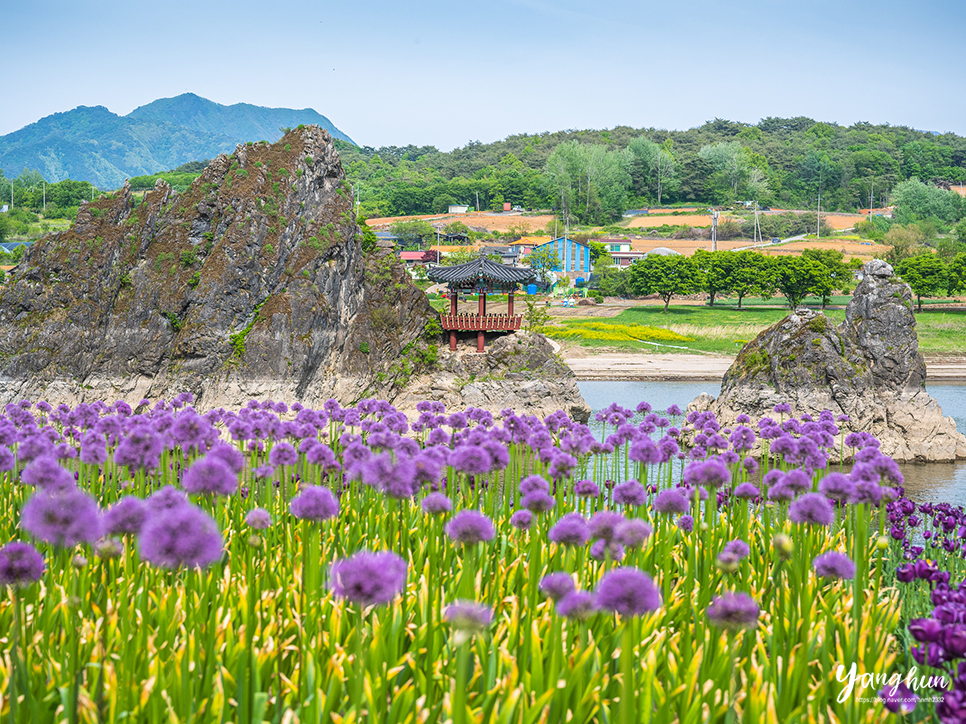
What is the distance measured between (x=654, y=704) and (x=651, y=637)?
0.74 metres

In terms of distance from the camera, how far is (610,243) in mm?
121812

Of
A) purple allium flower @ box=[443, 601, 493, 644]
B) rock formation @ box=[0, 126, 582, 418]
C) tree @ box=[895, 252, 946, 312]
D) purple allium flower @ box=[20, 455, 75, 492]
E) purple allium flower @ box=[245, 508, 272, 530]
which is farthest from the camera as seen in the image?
tree @ box=[895, 252, 946, 312]

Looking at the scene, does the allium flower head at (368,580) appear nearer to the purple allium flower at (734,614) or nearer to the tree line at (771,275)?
the purple allium flower at (734,614)

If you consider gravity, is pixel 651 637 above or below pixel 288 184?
below

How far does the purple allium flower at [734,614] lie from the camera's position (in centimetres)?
375

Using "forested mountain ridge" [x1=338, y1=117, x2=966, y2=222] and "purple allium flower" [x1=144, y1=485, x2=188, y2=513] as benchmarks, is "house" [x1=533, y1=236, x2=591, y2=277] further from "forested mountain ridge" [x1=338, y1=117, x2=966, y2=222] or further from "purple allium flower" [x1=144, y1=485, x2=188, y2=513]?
"purple allium flower" [x1=144, y1=485, x2=188, y2=513]

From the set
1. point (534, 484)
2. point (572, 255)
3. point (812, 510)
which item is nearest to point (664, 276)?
point (572, 255)

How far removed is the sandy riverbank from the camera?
48.2 metres

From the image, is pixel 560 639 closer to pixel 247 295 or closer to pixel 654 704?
pixel 654 704

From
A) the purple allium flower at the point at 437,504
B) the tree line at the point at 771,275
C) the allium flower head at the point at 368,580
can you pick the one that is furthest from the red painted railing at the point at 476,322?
the tree line at the point at 771,275

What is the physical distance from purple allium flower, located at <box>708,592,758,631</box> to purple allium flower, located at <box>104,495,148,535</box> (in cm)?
320

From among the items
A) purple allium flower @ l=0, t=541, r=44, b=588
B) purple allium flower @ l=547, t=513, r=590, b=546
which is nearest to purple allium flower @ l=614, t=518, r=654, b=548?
purple allium flower @ l=547, t=513, r=590, b=546

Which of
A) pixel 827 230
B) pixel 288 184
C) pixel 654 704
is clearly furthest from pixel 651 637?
pixel 827 230

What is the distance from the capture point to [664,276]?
84312 mm
